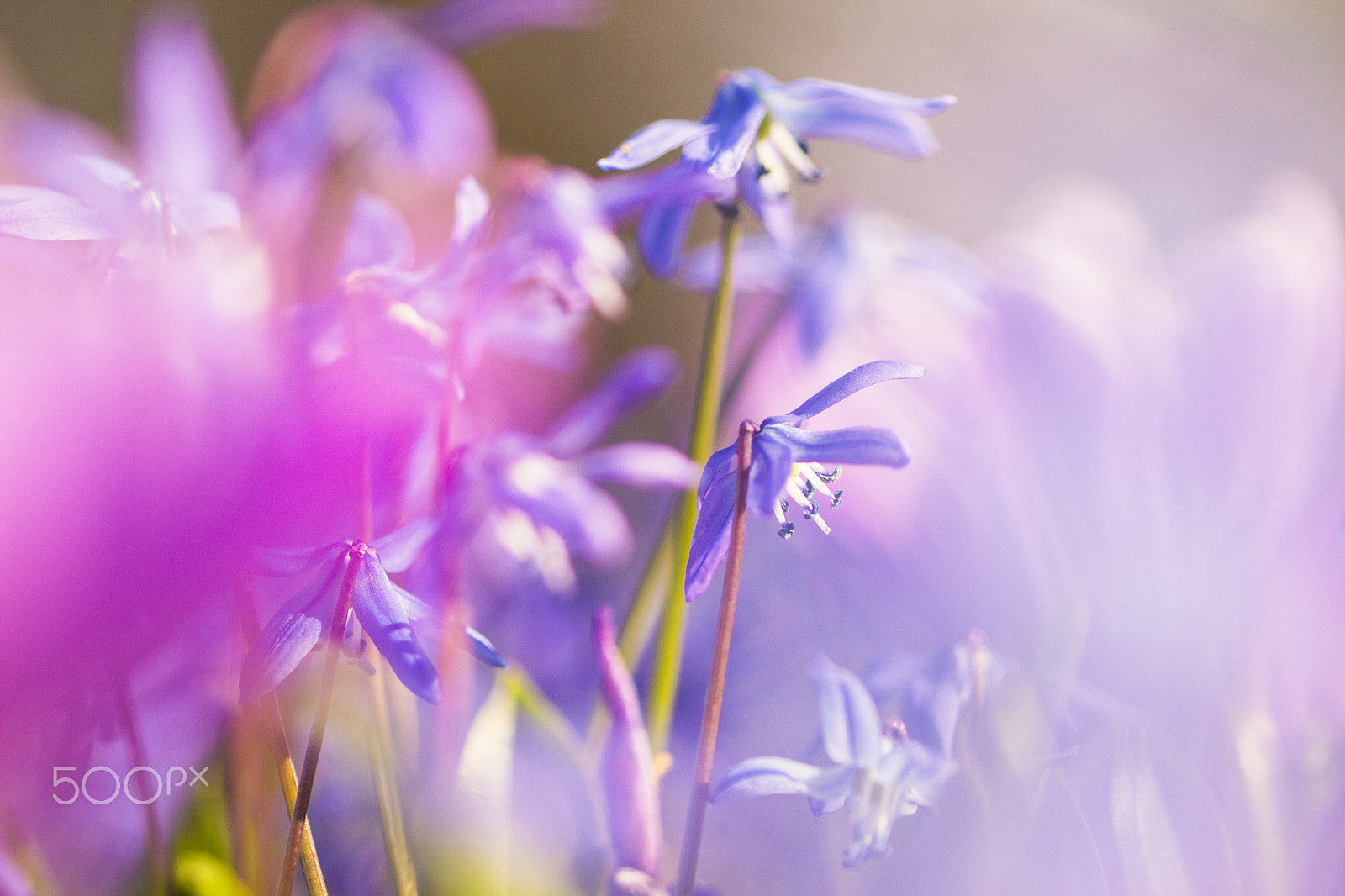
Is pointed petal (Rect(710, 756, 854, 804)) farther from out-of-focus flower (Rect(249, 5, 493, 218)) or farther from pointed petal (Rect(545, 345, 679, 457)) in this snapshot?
out-of-focus flower (Rect(249, 5, 493, 218))

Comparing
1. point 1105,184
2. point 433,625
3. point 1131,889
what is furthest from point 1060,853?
point 1105,184

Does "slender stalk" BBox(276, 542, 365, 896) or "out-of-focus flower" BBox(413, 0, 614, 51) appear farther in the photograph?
"out-of-focus flower" BBox(413, 0, 614, 51)

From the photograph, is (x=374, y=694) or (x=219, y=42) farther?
(x=219, y=42)

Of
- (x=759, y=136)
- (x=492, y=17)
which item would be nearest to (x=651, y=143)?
(x=759, y=136)

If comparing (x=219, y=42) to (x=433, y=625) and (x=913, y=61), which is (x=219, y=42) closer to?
(x=913, y=61)

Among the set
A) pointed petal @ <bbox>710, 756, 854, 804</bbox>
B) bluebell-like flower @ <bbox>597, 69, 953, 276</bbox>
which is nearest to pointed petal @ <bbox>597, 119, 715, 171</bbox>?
bluebell-like flower @ <bbox>597, 69, 953, 276</bbox>

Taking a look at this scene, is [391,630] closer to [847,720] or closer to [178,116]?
[847,720]
